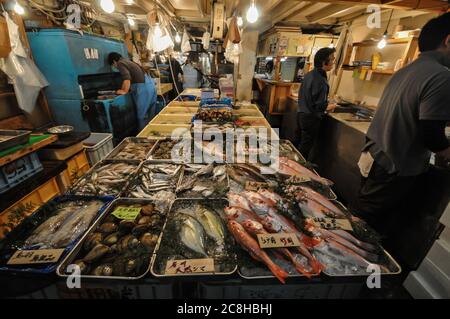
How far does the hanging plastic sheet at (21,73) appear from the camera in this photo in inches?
121

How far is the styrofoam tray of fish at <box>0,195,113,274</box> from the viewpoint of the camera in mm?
1215

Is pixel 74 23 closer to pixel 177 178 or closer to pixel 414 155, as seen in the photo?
pixel 177 178

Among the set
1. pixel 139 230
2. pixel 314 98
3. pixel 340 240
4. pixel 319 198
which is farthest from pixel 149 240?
pixel 314 98

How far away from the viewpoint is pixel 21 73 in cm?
329

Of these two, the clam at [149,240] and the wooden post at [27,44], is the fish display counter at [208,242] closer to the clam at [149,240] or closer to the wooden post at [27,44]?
the clam at [149,240]

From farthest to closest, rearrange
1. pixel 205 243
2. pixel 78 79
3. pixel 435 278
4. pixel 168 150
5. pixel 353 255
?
pixel 78 79, pixel 168 150, pixel 435 278, pixel 205 243, pixel 353 255

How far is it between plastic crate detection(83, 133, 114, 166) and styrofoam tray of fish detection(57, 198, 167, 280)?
6.66ft

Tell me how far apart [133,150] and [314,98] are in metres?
3.29

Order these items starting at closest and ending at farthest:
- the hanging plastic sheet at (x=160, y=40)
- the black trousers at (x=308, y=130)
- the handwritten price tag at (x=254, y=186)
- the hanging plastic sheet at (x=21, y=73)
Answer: the handwritten price tag at (x=254, y=186) → the hanging plastic sheet at (x=21, y=73) → the hanging plastic sheet at (x=160, y=40) → the black trousers at (x=308, y=130)

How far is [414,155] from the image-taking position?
192 cm

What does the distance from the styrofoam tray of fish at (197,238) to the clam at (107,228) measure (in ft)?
1.22

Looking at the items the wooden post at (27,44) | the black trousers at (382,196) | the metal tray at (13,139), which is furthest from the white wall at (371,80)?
the wooden post at (27,44)

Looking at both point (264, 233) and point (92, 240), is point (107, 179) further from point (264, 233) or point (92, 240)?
point (264, 233)
